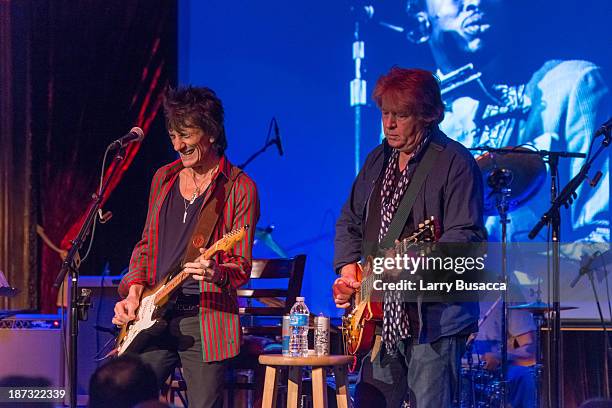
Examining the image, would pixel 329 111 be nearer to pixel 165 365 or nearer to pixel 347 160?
pixel 347 160

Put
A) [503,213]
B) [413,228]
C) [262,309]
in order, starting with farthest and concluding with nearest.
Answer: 1. [503,213]
2. [262,309]
3. [413,228]

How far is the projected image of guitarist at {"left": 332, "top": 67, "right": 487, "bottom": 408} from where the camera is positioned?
10.9 ft

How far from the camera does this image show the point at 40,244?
303 inches

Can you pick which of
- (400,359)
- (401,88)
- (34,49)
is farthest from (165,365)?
(34,49)

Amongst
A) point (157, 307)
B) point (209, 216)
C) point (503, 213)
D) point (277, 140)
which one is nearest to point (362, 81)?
point (277, 140)

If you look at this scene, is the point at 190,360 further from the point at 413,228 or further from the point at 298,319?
the point at 413,228

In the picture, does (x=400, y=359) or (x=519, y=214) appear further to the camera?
(x=519, y=214)

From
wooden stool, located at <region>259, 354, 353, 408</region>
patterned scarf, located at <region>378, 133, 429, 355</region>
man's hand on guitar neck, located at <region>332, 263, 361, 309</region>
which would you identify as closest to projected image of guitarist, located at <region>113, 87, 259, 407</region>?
wooden stool, located at <region>259, 354, 353, 408</region>

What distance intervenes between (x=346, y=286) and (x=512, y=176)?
3175 mm

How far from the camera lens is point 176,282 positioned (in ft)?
12.1

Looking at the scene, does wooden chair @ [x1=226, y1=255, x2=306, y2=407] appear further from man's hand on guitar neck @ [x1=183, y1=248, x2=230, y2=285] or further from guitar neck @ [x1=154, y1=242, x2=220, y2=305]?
man's hand on guitar neck @ [x1=183, y1=248, x2=230, y2=285]

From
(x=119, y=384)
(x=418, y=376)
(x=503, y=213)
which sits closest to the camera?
(x=119, y=384)

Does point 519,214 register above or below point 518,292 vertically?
above

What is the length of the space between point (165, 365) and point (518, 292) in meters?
3.88
